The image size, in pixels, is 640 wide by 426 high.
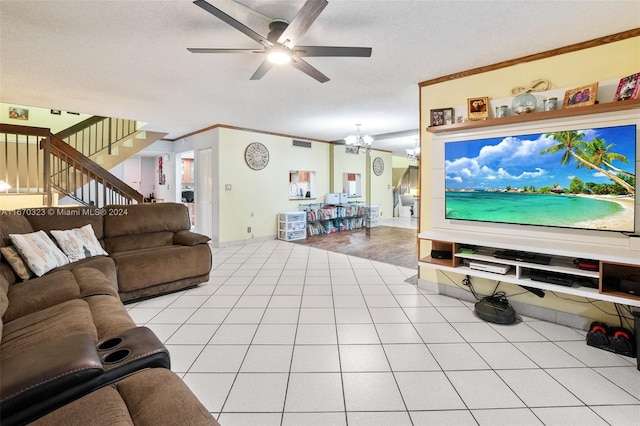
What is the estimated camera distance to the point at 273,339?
2303 millimetres

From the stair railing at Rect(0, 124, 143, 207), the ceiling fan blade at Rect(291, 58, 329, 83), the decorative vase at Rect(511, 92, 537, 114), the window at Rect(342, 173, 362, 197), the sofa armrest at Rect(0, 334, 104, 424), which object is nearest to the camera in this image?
the sofa armrest at Rect(0, 334, 104, 424)

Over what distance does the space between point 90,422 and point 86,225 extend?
9.63ft

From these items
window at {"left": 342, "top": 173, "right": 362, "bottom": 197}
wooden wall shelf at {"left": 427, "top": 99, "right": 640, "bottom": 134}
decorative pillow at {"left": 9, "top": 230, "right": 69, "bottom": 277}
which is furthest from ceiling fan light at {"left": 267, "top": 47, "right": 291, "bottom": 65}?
window at {"left": 342, "top": 173, "right": 362, "bottom": 197}

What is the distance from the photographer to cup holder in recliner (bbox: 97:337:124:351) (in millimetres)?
1190

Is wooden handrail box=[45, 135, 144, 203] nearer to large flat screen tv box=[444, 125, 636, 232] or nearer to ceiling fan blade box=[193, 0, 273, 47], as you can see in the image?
ceiling fan blade box=[193, 0, 273, 47]

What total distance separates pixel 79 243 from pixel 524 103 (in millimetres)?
4434

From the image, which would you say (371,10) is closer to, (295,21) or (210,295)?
(295,21)

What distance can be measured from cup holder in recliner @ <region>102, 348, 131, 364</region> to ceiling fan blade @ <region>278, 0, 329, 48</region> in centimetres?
193

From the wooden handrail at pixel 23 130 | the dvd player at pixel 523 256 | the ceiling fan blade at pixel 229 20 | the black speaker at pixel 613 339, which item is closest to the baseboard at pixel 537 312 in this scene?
the black speaker at pixel 613 339

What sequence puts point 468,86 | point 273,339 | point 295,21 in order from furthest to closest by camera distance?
point 468,86 < point 273,339 < point 295,21

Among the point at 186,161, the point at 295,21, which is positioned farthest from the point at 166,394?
the point at 186,161

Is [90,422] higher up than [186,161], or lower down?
lower down

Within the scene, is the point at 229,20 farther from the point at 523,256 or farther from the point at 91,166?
the point at 91,166

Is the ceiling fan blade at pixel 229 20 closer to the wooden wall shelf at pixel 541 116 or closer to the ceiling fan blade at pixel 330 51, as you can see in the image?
the ceiling fan blade at pixel 330 51
